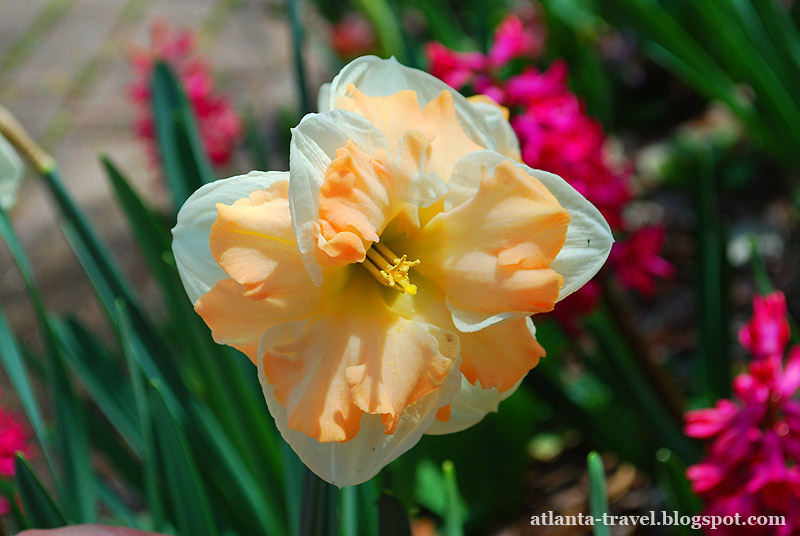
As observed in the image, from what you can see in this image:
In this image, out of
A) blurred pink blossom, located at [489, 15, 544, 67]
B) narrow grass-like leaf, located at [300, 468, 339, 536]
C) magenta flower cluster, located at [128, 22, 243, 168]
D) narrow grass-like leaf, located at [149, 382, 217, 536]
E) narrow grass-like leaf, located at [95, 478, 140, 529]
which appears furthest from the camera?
magenta flower cluster, located at [128, 22, 243, 168]

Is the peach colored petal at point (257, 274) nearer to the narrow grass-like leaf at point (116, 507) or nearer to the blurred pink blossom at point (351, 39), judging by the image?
the narrow grass-like leaf at point (116, 507)

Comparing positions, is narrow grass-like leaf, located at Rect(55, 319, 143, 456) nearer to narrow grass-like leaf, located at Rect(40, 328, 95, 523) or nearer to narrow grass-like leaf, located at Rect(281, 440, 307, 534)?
narrow grass-like leaf, located at Rect(40, 328, 95, 523)

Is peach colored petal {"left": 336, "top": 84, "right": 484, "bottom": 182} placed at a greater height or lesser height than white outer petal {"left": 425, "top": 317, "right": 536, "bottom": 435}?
greater

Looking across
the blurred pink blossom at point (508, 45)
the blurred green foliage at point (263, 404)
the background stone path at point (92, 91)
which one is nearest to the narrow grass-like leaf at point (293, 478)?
the blurred green foliage at point (263, 404)

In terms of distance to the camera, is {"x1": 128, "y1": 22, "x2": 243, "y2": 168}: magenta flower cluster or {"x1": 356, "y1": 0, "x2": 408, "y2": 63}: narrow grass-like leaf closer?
{"x1": 356, "y1": 0, "x2": 408, "y2": 63}: narrow grass-like leaf

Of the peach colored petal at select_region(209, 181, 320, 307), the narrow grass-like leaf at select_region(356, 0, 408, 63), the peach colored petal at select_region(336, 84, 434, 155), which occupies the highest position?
the peach colored petal at select_region(336, 84, 434, 155)

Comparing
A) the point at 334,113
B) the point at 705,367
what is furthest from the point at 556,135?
the point at 334,113

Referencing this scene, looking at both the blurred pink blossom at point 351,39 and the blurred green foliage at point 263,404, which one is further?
the blurred pink blossom at point 351,39

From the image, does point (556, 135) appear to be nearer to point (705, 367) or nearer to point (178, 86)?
point (705, 367)

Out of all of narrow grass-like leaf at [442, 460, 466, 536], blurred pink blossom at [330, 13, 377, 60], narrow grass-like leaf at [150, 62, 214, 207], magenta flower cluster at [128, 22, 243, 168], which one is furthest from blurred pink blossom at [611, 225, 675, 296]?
blurred pink blossom at [330, 13, 377, 60]
